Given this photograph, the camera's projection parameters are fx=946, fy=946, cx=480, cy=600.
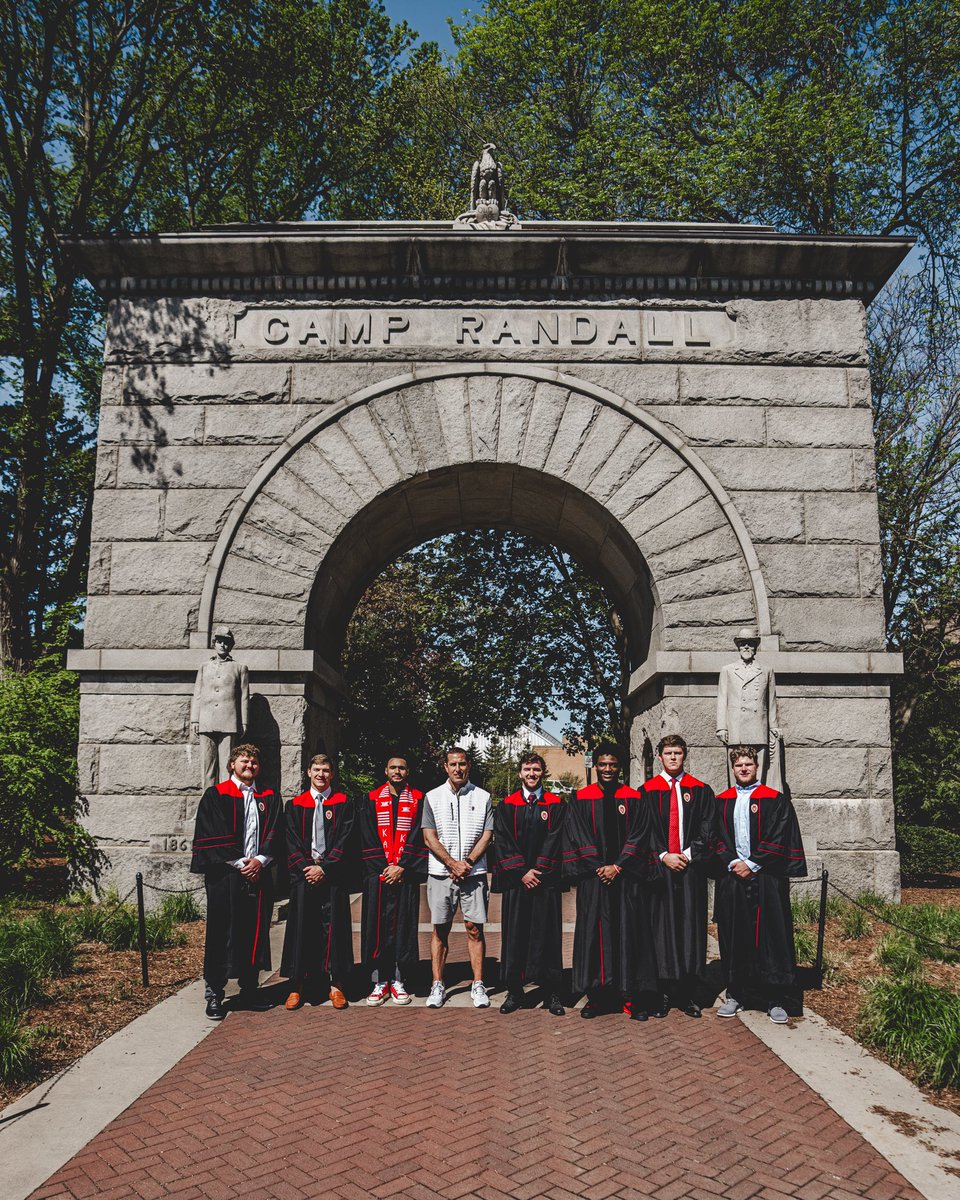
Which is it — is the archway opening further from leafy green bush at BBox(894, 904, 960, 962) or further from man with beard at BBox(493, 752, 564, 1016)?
man with beard at BBox(493, 752, 564, 1016)

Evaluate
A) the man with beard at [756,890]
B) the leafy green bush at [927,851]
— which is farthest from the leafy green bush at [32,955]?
the leafy green bush at [927,851]

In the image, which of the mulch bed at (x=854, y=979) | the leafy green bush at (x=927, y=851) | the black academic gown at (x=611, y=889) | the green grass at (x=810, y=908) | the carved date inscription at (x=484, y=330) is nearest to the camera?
the mulch bed at (x=854, y=979)

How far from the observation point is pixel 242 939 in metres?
7.00

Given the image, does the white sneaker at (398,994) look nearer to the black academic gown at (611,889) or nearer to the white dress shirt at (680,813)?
the black academic gown at (611,889)

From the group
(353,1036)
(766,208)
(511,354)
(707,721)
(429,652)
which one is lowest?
(353,1036)

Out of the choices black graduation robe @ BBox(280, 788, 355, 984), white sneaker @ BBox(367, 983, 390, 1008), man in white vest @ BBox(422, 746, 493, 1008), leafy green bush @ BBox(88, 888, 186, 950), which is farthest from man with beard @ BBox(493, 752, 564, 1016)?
leafy green bush @ BBox(88, 888, 186, 950)

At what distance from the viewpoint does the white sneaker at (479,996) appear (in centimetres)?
711

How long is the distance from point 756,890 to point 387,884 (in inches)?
111

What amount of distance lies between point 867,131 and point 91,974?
65.6ft

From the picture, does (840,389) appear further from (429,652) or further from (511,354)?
(429,652)

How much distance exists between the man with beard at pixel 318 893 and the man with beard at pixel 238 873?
0.19 meters

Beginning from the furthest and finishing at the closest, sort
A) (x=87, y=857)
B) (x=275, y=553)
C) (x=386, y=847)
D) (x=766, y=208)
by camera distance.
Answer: (x=766, y=208) → (x=275, y=553) → (x=87, y=857) → (x=386, y=847)

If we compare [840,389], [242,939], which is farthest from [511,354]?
[242,939]

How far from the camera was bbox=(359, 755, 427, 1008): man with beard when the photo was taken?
736 centimetres
